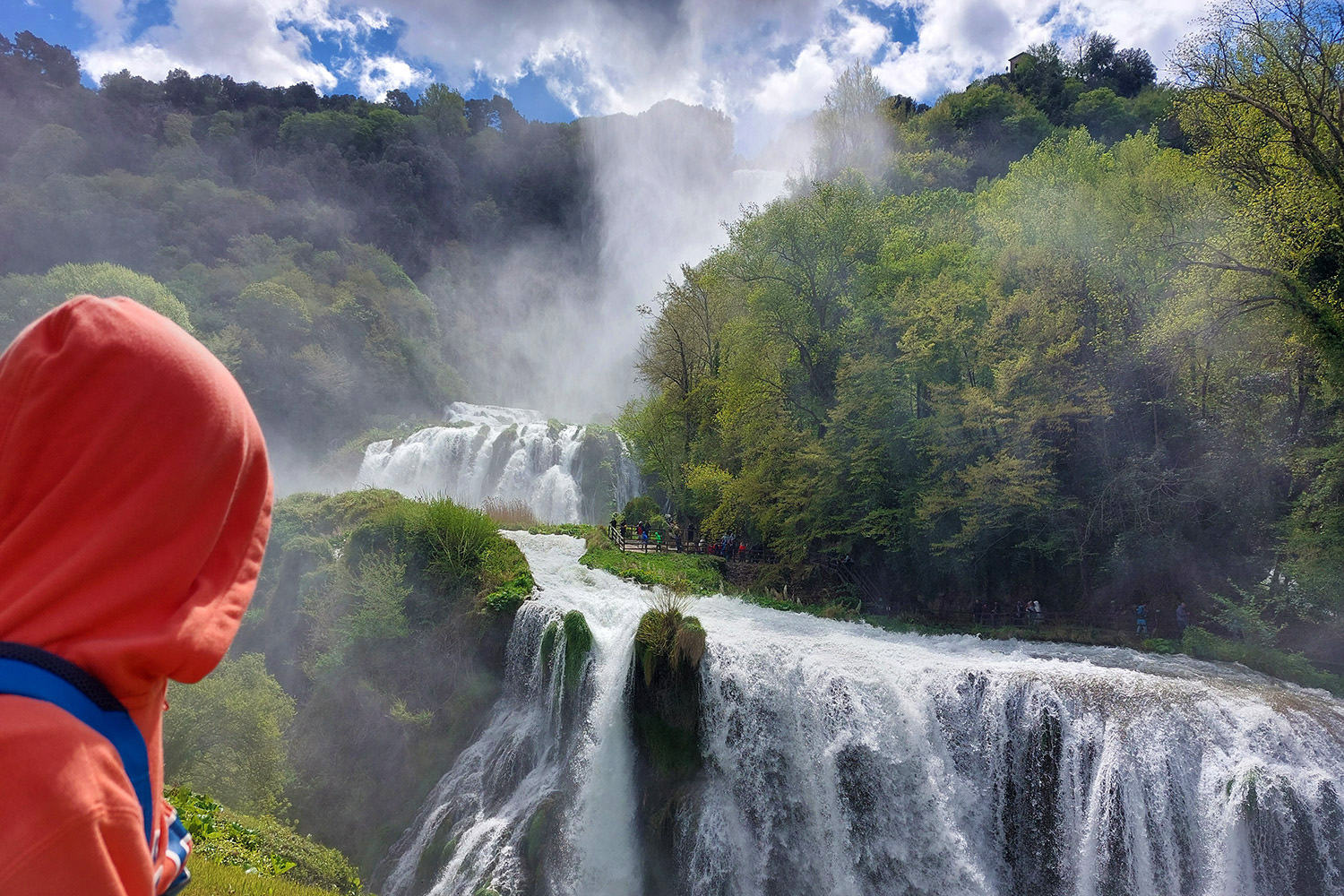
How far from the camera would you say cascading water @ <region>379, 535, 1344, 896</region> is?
29.7 feet

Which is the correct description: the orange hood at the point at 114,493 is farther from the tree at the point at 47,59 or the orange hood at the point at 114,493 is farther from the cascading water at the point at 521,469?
Answer: the tree at the point at 47,59

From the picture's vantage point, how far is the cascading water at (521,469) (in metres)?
31.1

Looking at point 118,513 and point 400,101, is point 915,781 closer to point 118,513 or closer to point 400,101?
point 118,513

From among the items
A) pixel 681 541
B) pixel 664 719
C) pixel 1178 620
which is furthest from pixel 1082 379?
pixel 681 541

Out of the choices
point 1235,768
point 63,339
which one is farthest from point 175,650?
point 1235,768

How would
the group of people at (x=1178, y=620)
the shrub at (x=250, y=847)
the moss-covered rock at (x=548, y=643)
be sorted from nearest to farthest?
the shrub at (x=250, y=847), the moss-covered rock at (x=548, y=643), the group of people at (x=1178, y=620)

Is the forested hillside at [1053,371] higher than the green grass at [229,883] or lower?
higher

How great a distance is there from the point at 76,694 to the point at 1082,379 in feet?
61.6

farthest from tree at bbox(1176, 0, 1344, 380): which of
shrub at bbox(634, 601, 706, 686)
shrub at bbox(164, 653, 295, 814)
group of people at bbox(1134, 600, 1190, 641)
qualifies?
shrub at bbox(164, 653, 295, 814)

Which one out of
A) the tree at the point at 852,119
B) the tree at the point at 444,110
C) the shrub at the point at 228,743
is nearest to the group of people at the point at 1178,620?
the shrub at the point at 228,743

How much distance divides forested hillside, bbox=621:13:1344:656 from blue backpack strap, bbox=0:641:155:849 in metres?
16.6

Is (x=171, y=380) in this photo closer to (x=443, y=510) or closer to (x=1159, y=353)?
(x=443, y=510)

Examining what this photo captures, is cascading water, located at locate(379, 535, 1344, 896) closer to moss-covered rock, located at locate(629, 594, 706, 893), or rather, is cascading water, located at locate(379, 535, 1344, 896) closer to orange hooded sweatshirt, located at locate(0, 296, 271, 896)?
moss-covered rock, located at locate(629, 594, 706, 893)

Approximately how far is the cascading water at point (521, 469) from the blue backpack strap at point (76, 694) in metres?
29.9
